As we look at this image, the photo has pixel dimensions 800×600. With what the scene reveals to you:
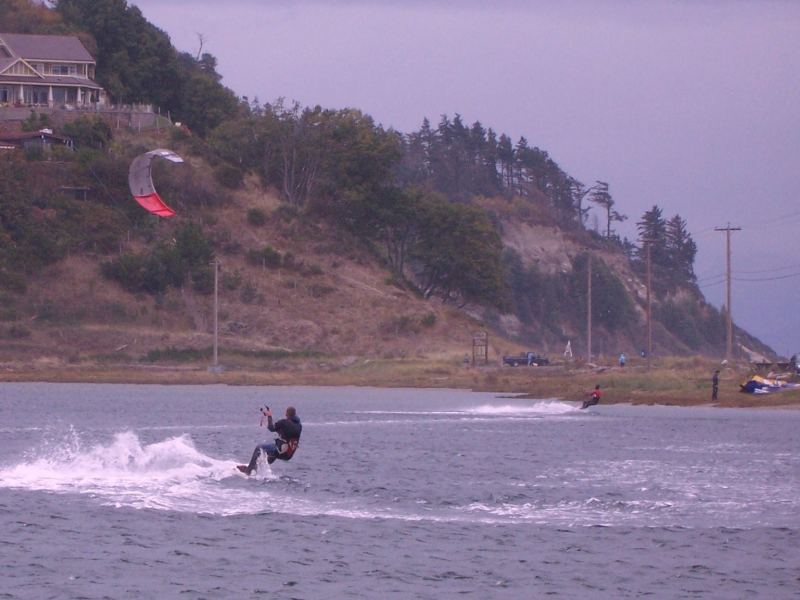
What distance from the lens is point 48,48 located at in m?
129

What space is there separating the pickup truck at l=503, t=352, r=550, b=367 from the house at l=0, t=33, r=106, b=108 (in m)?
54.4

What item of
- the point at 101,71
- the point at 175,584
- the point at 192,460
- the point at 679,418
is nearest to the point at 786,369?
the point at 679,418

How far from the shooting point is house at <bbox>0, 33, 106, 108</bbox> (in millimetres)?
127000

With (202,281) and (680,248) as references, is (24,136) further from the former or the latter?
(680,248)

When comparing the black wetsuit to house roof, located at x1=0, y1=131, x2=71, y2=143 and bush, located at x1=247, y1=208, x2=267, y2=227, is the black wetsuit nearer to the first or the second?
bush, located at x1=247, y1=208, x2=267, y2=227

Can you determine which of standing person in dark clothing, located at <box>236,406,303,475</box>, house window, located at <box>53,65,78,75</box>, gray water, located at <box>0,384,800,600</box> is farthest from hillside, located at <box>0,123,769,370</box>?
standing person in dark clothing, located at <box>236,406,303,475</box>

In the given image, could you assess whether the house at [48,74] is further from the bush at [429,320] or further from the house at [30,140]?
the bush at [429,320]

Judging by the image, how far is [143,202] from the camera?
377ft

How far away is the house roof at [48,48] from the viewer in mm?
127688

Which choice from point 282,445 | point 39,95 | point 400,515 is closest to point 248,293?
point 39,95

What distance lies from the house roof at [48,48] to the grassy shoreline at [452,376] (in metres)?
46.2

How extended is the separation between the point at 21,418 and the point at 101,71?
88.5 m

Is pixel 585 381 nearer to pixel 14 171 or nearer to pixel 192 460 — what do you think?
pixel 192 460

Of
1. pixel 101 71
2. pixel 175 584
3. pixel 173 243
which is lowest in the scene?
pixel 175 584
